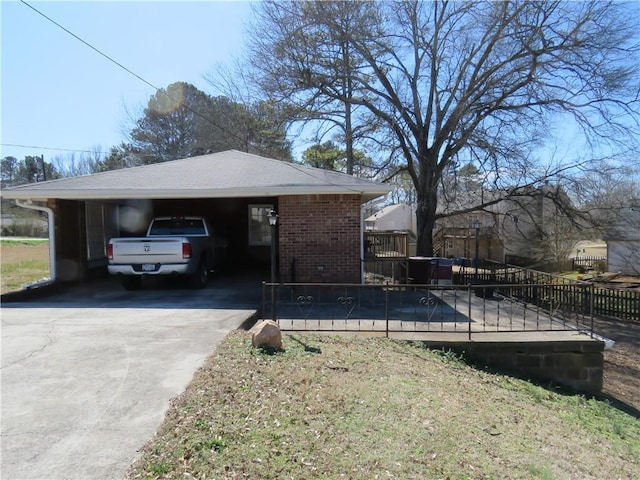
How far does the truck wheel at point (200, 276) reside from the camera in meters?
10.7

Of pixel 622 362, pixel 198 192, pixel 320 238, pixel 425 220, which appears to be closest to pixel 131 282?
pixel 198 192

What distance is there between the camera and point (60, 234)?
11.1 metres

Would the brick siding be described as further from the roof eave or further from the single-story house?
the roof eave

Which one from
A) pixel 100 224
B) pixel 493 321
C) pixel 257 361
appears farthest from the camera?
pixel 100 224

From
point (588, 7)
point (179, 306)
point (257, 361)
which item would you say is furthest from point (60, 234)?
point (588, 7)

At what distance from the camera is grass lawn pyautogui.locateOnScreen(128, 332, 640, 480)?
319 cm

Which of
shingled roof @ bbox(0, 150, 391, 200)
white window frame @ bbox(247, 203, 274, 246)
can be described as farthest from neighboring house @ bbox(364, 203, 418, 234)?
shingled roof @ bbox(0, 150, 391, 200)

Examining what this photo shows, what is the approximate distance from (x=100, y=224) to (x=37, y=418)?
10.4 meters

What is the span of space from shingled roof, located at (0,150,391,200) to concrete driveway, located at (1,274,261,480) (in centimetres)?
263

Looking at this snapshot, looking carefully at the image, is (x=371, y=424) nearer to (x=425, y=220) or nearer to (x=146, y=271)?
(x=146, y=271)

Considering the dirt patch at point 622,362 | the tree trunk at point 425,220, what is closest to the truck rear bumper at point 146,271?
the dirt patch at point 622,362

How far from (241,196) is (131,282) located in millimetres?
3451

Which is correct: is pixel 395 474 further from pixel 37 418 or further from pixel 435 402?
pixel 37 418

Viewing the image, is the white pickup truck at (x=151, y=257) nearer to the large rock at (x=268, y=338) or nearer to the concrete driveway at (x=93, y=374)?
the concrete driveway at (x=93, y=374)
